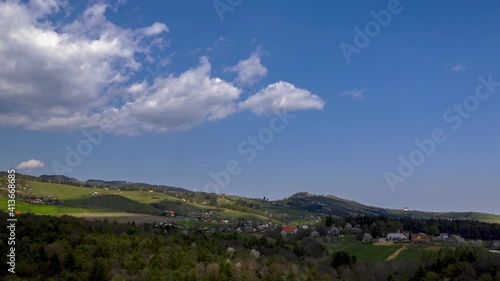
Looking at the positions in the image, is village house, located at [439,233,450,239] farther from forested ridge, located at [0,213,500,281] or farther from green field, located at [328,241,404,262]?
forested ridge, located at [0,213,500,281]

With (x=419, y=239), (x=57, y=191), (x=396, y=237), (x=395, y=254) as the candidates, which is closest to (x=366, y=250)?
(x=395, y=254)

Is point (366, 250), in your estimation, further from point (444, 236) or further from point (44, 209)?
point (44, 209)

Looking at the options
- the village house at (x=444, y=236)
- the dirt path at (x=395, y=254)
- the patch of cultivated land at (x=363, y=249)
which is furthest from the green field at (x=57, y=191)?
the village house at (x=444, y=236)

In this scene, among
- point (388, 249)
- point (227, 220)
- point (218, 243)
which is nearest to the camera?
point (218, 243)

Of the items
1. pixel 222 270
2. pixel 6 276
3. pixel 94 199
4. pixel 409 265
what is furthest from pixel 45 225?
pixel 94 199

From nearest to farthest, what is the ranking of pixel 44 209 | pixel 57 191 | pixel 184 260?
A: pixel 184 260, pixel 44 209, pixel 57 191

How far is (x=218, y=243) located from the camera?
318ft

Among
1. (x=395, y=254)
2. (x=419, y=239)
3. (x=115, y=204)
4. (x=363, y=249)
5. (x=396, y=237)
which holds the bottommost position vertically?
(x=395, y=254)

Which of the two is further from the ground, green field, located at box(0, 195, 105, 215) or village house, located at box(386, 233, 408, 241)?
green field, located at box(0, 195, 105, 215)

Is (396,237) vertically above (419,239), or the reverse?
(396,237)

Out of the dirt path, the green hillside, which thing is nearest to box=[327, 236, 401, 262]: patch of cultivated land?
the dirt path

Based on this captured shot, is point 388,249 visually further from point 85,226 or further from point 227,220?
point 227,220

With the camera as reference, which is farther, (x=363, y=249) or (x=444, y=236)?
(x=444, y=236)

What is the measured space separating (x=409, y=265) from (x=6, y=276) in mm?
73795
